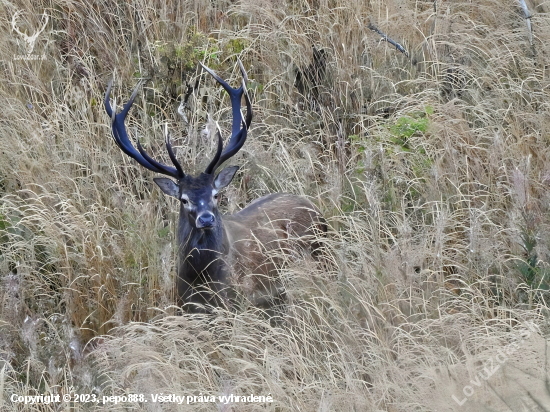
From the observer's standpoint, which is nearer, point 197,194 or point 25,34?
point 197,194

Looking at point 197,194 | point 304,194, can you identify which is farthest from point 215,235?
point 304,194

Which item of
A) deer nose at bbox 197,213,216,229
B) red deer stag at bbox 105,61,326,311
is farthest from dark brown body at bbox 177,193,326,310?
deer nose at bbox 197,213,216,229

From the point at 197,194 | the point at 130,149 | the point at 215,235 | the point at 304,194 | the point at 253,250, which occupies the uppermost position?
the point at 130,149

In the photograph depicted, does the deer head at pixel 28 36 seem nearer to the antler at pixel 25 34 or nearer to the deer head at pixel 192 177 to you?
the antler at pixel 25 34

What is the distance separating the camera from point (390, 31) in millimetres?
6871

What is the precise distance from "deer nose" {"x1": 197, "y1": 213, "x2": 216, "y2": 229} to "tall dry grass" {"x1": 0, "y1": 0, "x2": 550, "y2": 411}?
465 mm

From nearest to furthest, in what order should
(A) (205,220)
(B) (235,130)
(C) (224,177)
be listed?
(A) (205,220)
(C) (224,177)
(B) (235,130)

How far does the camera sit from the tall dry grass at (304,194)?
12.9 feet

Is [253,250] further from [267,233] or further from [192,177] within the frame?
[192,177]

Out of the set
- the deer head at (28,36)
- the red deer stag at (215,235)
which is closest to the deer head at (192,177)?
the red deer stag at (215,235)

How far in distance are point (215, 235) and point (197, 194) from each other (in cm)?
30

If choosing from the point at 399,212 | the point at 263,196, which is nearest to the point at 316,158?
the point at 263,196

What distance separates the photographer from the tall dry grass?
12.9 feet

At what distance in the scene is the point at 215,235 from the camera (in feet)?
16.6
